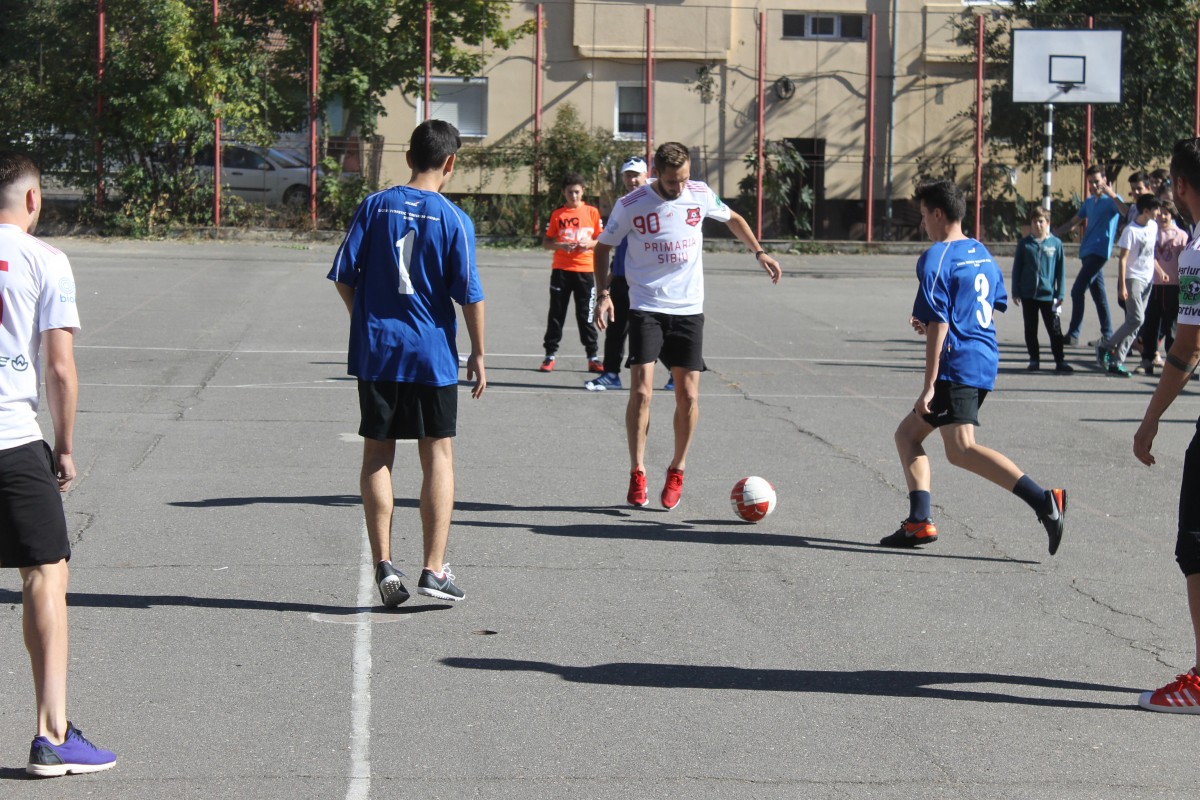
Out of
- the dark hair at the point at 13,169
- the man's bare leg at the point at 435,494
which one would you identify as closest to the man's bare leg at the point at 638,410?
the man's bare leg at the point at 435,494

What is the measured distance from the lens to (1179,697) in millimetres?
5191

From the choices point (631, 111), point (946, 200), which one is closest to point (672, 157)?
point (946, 200)

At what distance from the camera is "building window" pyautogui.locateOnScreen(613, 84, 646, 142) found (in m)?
34.3

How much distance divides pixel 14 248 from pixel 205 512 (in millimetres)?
3921

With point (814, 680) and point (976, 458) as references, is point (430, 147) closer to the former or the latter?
point (814, 680)

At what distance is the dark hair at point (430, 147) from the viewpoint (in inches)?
248

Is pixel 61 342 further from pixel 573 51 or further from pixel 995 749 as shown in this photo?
pixel 573 51

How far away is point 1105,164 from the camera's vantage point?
32.4m

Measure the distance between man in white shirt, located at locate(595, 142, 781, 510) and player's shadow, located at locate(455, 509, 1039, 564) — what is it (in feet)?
1.36

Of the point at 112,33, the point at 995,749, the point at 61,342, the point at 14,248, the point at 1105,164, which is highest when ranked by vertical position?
the point at 112,33

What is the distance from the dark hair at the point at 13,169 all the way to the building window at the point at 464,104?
29.9m

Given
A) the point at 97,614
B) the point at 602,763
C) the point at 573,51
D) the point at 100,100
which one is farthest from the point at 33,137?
the point at 602,763

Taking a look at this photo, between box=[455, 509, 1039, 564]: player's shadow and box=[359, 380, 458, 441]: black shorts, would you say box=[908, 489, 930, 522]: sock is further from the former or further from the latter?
box=[359, 380, 458, 441]: black shorts

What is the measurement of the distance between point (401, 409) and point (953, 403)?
291cm
